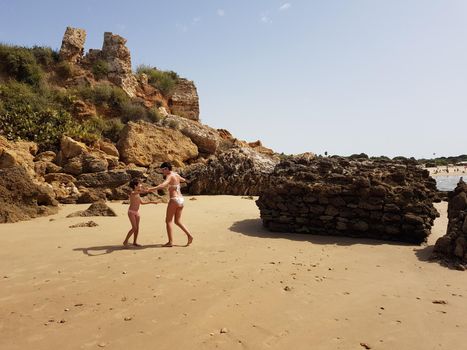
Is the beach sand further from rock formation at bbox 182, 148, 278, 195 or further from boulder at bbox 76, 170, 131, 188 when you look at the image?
rock formation at bbox 182, 148, 278, 195

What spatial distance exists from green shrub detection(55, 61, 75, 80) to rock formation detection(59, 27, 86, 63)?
694mm

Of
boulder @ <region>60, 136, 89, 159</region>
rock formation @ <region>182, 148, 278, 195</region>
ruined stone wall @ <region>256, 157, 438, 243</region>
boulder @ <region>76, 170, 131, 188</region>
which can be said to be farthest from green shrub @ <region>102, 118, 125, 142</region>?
ruined stone wall @ <region>256, 157, 438, 243</region>

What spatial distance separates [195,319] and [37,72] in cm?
1869

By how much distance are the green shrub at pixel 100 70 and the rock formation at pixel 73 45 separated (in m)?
1.32

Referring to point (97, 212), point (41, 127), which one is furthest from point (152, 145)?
point (97, 212)

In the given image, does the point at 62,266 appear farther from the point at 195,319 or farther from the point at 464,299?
the point at 464,299

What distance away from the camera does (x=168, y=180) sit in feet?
19.7

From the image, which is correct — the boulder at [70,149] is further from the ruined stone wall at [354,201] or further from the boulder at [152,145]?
the ruined stone wall at [354,201]

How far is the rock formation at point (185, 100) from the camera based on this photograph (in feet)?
72.1

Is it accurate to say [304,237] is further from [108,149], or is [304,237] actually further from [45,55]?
[45,55]

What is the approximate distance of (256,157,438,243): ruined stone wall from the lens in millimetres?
6227

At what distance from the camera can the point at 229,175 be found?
503 inches

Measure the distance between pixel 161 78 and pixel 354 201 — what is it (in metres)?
18.6

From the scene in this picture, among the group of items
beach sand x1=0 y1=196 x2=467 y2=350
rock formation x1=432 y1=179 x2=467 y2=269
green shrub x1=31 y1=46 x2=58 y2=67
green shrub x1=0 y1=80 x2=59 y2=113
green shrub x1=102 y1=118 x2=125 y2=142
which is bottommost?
beach sand x1=0 y1=196 x2=467 y2=350
